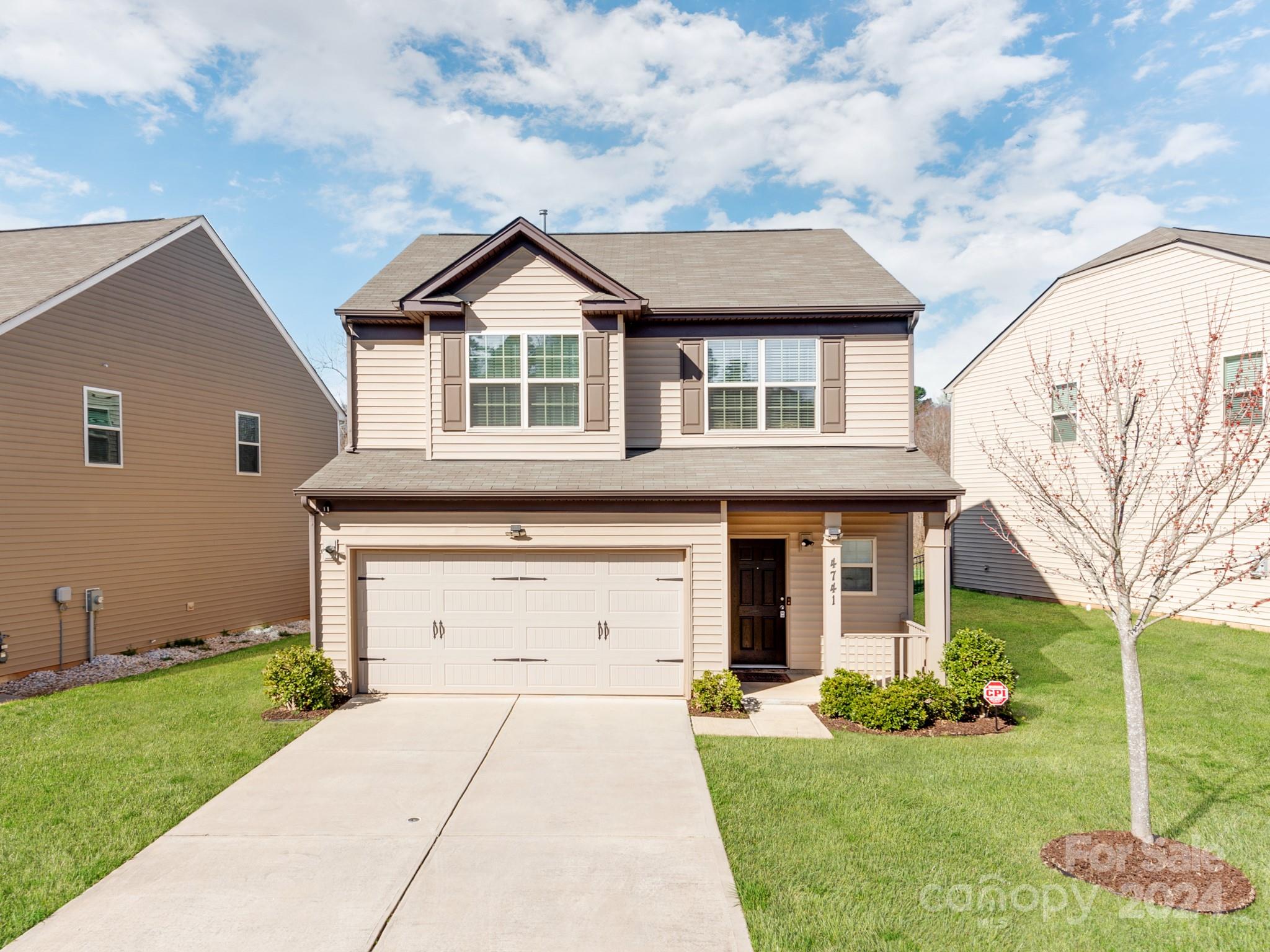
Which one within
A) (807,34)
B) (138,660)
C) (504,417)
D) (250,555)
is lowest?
(138,660)

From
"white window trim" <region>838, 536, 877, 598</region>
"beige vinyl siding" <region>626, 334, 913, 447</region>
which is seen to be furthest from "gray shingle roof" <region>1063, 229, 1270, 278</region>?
"white window trim" <region>838, 536, 877, 598</region>

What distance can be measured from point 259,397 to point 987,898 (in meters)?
17.0

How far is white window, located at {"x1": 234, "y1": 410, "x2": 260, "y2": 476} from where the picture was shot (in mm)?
14898

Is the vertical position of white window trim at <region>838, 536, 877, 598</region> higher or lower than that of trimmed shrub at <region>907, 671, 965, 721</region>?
higher

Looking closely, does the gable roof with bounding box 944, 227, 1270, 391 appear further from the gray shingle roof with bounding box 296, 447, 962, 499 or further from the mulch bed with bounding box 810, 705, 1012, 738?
the mulch bed with bounding box 810, 705, 1012, 738

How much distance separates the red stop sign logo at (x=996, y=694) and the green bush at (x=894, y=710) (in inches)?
29.8

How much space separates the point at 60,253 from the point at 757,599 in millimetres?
16015

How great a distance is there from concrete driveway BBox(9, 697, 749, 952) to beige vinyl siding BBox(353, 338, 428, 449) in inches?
196

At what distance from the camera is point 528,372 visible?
1024 cm

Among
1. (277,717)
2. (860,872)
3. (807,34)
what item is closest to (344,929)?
(860,872)

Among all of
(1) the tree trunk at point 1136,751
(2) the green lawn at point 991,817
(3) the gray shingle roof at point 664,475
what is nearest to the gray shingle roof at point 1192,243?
(3) the gray shingle roof at point 664,475

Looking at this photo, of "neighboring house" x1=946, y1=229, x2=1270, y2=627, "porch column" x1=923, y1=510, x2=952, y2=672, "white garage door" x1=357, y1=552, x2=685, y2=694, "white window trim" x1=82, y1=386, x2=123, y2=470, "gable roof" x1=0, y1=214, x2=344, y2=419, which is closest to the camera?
"porch column" x1=923, y1=510, x2=952, y2=672

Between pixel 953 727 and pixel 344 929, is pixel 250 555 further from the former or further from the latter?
pixel 953 727

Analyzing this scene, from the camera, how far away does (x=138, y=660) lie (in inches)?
467
